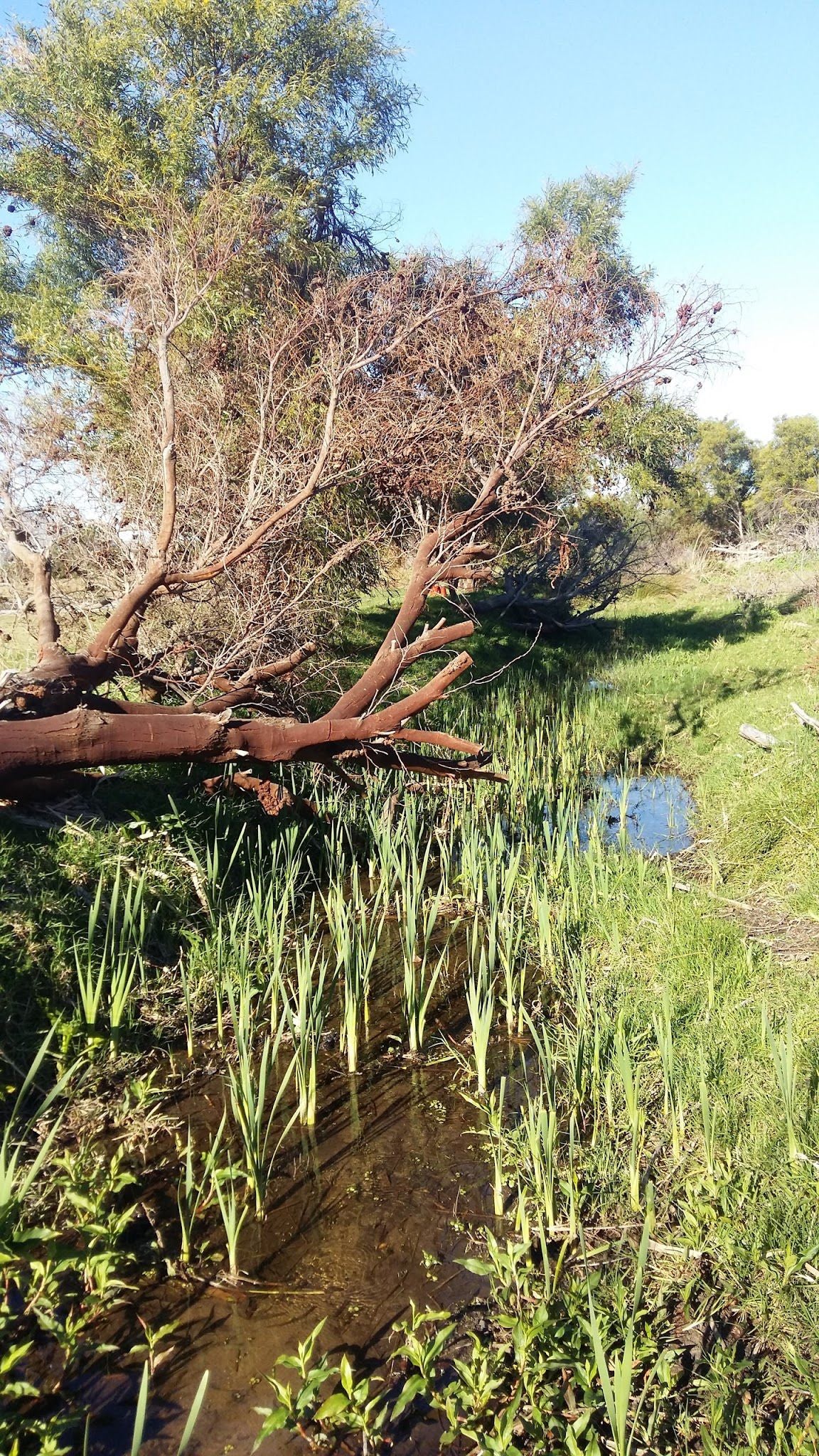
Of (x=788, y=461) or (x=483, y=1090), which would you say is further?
(x=788, y=461)

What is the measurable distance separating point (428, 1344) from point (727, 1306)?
38.4 inches

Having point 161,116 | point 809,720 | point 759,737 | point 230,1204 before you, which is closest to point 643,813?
point 759,737

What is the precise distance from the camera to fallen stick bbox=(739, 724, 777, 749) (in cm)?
811

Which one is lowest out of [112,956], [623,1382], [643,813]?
[623,1382]

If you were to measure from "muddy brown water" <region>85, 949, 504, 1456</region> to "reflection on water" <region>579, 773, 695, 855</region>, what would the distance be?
300 centimetres

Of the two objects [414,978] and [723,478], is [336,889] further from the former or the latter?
[723,478]

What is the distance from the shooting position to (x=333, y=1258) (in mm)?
3246

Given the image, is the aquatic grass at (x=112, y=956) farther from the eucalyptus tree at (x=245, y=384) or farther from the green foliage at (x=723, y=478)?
the green foliage at (x=723, y=478)

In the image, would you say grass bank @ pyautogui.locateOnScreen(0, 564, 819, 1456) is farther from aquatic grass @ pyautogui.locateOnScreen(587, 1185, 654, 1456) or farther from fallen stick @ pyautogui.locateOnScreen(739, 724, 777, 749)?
fallen stick @ pyautogui.locateOnScreen(739, 724, 777, 749)

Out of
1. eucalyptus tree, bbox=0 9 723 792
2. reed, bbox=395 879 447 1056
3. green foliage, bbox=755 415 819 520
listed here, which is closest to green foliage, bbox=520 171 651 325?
eucalyptus tree, bbox=0 9 723 792

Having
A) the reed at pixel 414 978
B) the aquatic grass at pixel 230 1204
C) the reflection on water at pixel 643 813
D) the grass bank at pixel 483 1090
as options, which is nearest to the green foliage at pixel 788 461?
the reflection on water at pixel 643 813

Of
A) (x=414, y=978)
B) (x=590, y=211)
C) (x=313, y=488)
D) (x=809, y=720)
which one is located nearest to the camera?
(x=414, y=978)

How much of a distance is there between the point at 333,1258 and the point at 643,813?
596cm

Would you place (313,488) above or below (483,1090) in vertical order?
above
